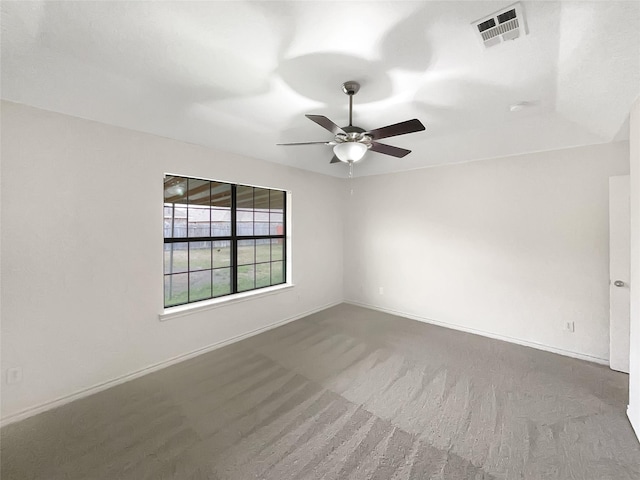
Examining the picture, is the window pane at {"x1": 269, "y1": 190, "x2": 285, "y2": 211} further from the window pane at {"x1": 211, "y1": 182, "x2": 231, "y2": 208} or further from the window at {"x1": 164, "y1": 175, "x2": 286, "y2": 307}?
the window pane at {"x1": 211, "y1": 182, "x2": 231, "y2": 208}

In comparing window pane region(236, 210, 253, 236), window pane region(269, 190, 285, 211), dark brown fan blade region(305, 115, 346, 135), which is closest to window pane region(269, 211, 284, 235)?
window pane region(269, 190, 285, 211)

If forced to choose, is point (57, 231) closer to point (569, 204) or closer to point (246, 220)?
point (246, 220)

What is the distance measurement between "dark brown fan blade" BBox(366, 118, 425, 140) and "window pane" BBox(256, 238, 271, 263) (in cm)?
264

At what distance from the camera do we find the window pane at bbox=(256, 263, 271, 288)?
4.18 meters

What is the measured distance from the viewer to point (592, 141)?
2941 millimetres

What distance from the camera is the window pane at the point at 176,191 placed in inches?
132

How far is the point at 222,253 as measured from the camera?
370cm

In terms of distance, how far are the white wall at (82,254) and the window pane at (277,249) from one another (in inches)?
55.0

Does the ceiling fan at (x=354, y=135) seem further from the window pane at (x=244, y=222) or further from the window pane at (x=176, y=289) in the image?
the window pane at (x=176, y=289)

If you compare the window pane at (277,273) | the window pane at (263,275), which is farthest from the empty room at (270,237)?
the window pane at (277,273)

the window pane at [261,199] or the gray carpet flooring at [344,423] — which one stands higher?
the window pane at [261,199]

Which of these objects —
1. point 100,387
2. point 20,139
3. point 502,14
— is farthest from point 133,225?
point 502,14

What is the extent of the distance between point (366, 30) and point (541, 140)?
108 inches

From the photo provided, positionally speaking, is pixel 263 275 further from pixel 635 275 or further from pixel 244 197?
pixel 635 275
